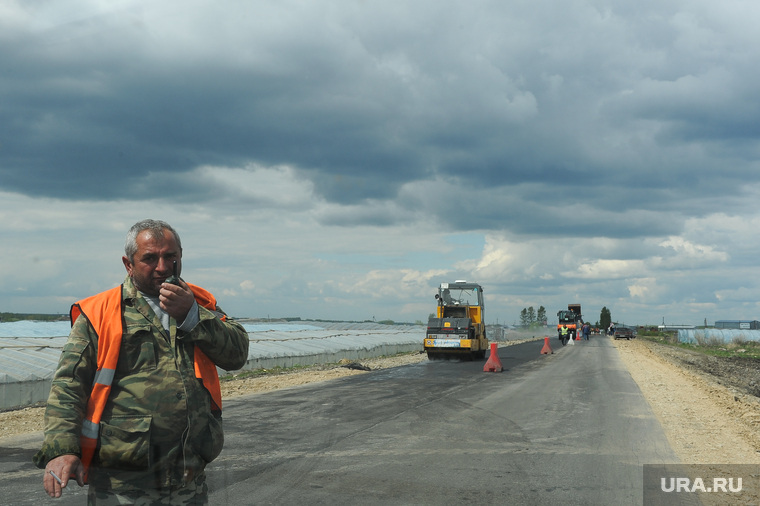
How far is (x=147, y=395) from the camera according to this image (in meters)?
3.04

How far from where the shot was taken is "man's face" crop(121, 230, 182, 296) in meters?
3.15

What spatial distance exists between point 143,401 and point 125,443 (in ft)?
0.66

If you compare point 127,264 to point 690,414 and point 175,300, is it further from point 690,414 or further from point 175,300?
point 690,414

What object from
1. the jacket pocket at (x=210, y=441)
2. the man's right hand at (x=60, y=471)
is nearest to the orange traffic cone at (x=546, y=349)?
the jacket pocket at (x=210, y=441)

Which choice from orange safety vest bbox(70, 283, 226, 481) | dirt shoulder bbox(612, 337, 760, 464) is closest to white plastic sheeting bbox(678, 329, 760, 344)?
dirt shoulder bbox(612, 337, 760, 464)

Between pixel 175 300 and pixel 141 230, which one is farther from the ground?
pixel 141 230

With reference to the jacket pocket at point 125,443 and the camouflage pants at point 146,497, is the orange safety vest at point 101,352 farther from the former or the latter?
the camouflage pants at point 146,497

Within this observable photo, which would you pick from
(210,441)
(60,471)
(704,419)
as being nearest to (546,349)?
(704,419)

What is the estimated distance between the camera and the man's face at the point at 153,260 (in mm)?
3152

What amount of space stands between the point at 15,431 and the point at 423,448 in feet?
23.3

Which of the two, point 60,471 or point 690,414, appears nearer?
point 60,471

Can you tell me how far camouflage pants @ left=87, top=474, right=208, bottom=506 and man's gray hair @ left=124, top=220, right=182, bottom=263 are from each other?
111 cm

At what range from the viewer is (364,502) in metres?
6.54

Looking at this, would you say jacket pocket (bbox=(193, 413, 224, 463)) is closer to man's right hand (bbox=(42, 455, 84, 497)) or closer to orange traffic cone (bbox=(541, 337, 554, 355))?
man's right hand (bbox=(42, 455, 84, 497))
